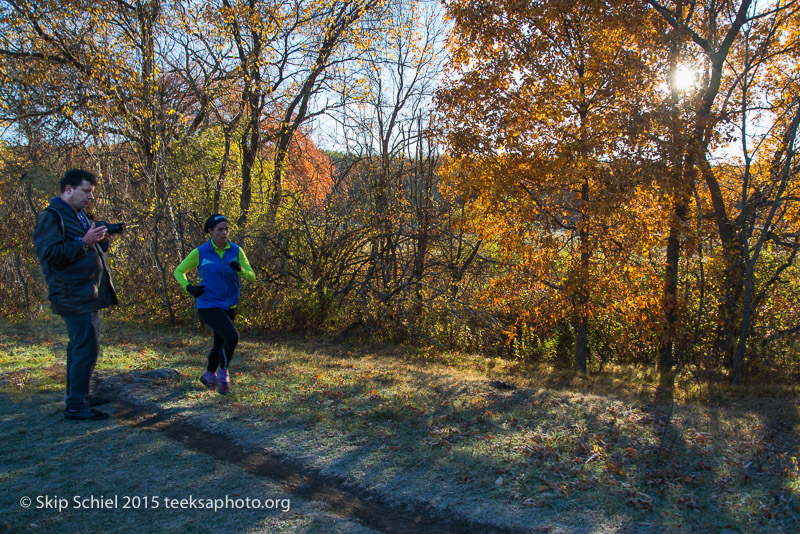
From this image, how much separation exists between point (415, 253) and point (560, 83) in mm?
4688

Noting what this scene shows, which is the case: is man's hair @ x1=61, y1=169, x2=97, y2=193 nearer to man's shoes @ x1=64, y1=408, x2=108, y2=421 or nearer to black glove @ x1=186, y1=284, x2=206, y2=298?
black glove @ x1=186, y1=284, x2=206, y2=298

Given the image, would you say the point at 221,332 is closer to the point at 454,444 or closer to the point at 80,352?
the point at 80,352

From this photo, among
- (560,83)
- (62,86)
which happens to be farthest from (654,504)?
(62,86)

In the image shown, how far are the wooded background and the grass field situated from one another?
9.69 feet

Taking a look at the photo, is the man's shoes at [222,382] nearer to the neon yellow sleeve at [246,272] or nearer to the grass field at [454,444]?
the grass field at [454,444]

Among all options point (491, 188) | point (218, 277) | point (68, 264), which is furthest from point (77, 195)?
point (491, 188)

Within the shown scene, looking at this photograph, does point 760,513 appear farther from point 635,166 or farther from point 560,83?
point 560,83

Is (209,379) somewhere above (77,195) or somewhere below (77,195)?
below

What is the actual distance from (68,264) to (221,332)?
1.60m

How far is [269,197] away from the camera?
12.6 m

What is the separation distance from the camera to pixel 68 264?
465cm

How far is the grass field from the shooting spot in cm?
371

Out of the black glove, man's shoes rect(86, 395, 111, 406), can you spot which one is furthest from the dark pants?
the black glove

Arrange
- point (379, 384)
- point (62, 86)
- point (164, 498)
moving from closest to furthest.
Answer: point (164, 498)
point (379, 384)
point (62, 86)
